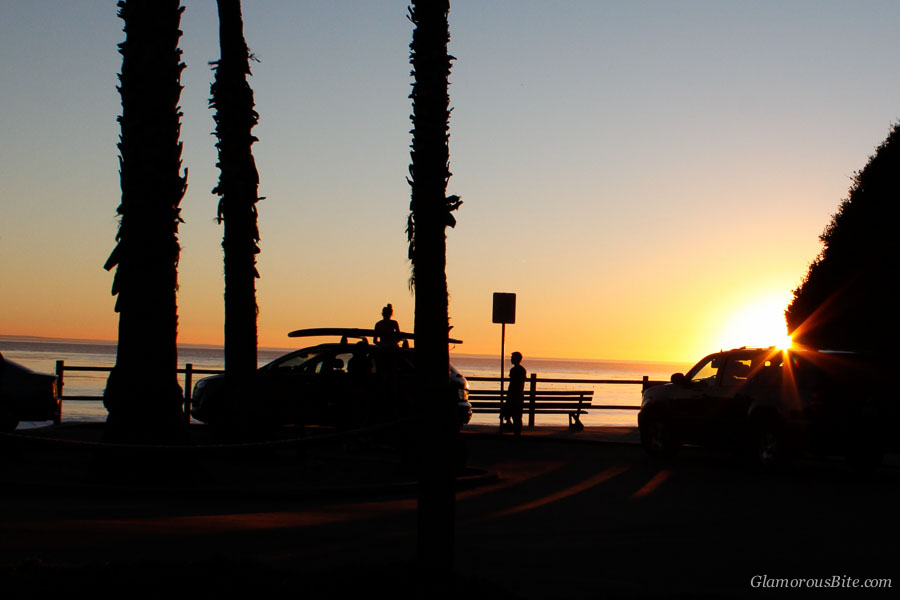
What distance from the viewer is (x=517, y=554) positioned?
907 cm

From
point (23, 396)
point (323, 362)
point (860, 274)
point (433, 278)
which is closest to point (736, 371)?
point (323, 362)

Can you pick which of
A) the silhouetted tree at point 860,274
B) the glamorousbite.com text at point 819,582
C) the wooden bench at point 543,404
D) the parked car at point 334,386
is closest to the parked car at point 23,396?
the parked car at point 334,386

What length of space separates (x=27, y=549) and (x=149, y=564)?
1.62 metres

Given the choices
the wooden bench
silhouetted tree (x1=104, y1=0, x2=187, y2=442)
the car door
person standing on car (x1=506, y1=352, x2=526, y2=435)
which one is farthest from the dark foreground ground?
the wooden bench

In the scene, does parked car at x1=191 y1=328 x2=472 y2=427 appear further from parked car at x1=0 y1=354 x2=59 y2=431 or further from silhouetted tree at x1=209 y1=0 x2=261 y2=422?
parked car at x1=0 y1=354 x2=59 y2=431

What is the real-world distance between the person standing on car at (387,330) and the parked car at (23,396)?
5.37m

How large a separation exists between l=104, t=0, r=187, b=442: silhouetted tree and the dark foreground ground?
691 millimetres

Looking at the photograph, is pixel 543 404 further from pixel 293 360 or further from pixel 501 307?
pixel 293 360

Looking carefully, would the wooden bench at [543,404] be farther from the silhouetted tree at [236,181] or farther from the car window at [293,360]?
the silhouetted tree at [236,181]

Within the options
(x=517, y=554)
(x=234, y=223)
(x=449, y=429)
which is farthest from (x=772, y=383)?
(x=449, y=429)

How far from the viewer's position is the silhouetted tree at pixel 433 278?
24.5ft

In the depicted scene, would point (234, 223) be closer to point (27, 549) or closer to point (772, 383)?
point (772, 383)

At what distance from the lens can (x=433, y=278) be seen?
8.16m

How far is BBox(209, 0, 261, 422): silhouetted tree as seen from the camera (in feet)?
56.6
